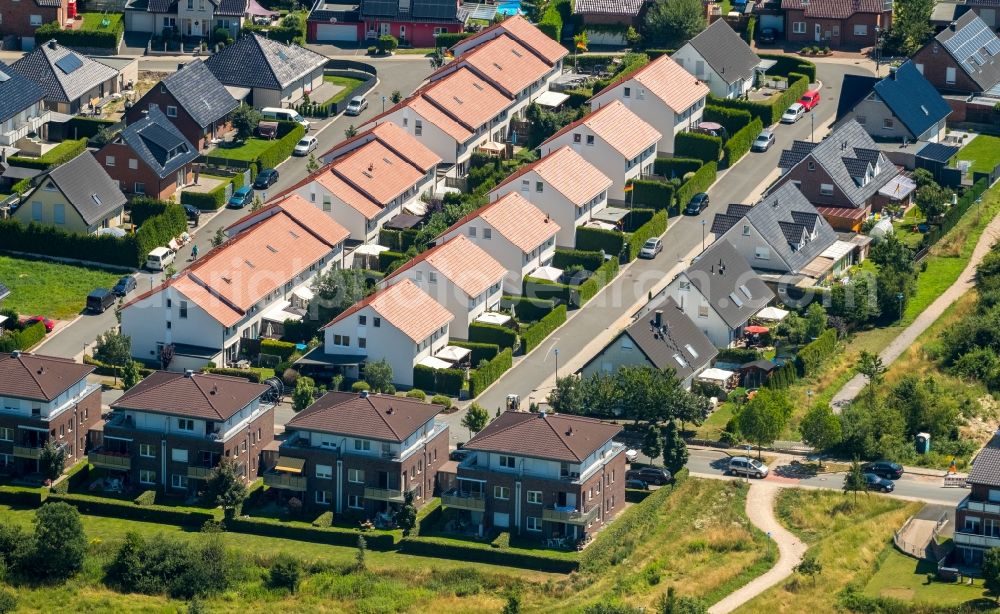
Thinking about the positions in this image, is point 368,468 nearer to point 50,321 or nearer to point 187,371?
point 187,371

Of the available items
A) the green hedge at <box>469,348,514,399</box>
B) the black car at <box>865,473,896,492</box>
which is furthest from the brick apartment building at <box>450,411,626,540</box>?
the black car at <box>865,473,896,492</box>

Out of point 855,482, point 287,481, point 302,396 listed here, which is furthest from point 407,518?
point 855,482

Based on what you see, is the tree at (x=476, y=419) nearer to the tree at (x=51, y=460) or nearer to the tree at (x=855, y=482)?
the tree at (x=855, y=482)

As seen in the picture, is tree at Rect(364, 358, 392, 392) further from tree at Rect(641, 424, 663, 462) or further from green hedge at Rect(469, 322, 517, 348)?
tree at Rect(641, 424, 663, 462)

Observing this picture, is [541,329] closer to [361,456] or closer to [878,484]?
[361,456]

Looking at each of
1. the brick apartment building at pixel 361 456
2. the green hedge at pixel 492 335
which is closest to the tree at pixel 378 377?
the brick apartment building at pixel 361 456

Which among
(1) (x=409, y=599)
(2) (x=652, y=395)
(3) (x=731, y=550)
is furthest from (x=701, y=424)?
(1) (x=409, y=599)
